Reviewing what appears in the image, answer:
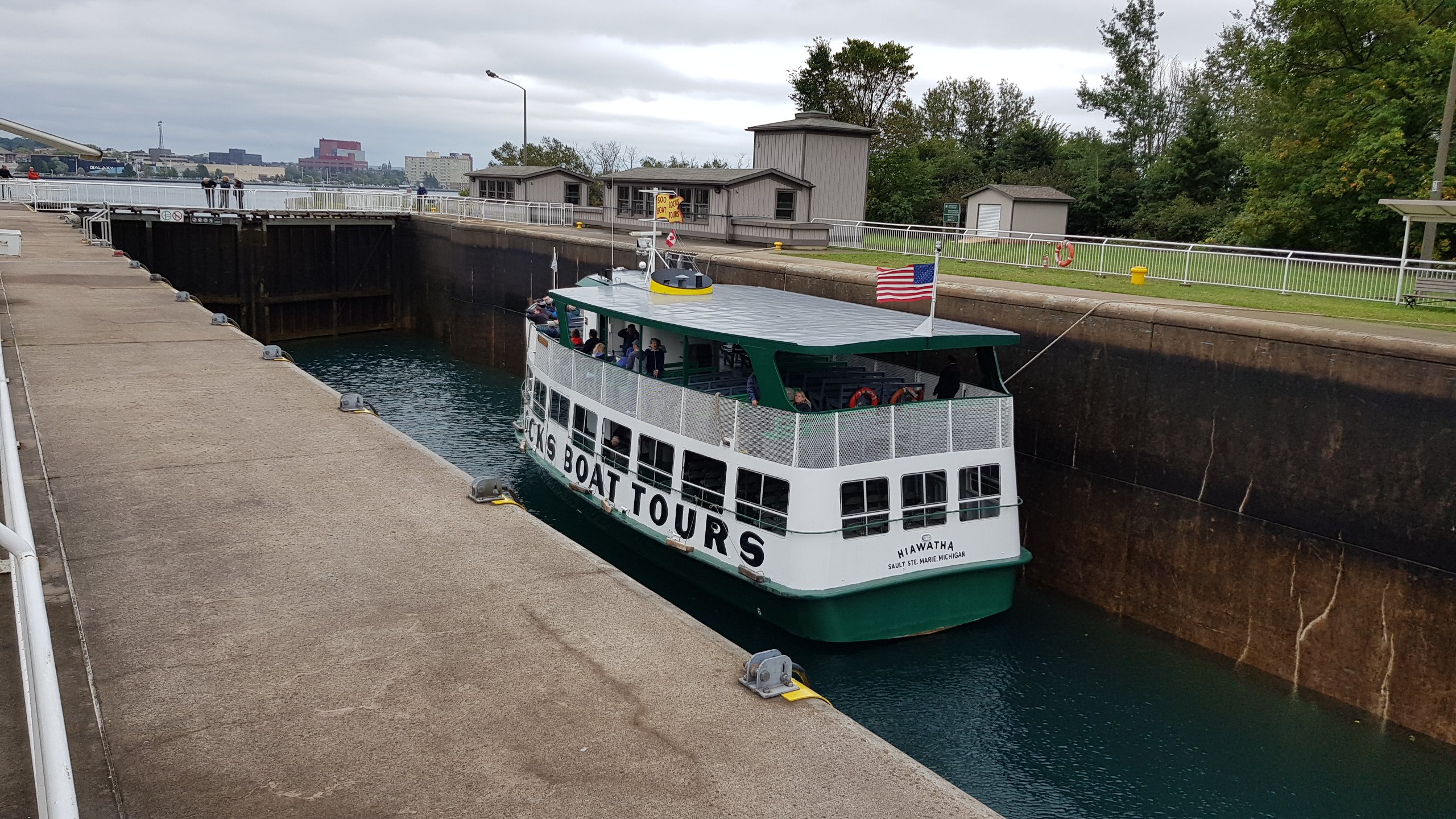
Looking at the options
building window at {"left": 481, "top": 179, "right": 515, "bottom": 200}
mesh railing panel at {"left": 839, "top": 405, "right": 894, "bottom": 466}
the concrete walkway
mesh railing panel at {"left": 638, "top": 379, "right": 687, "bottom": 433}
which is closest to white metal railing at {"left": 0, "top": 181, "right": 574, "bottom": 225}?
building window at {"left": 481, "top": 179, "right": 515, "bottom": 200}

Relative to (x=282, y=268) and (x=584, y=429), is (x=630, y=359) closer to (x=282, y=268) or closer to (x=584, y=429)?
(x=584, y=429)

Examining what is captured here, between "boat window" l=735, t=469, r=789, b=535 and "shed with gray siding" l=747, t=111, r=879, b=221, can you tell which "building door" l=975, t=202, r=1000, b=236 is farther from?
"boat window" l=735, t=469, r=789, b=535

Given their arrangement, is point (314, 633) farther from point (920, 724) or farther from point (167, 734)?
point (920, 724)

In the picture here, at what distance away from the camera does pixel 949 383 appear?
1756cm

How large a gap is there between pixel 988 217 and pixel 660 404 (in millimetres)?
27802

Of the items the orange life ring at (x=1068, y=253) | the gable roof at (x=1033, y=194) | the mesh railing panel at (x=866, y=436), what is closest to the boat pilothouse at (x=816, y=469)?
the mesh railing panel at (x=866, y=436)

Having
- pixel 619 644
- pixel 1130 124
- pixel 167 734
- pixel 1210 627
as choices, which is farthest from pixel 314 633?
pixel 1130 124

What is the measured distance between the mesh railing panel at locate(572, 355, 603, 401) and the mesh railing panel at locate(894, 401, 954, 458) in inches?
242

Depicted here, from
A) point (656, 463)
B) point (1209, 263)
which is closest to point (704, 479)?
point (656, 463)

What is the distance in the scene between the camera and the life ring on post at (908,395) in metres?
16.7

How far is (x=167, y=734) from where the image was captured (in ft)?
Answer: 22.0

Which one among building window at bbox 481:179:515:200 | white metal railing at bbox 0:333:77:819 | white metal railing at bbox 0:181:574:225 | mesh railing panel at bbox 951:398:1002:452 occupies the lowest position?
mesh railing panel at bbox 951:398:1002:452

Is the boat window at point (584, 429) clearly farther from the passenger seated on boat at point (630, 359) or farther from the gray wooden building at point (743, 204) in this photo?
the gray wooden building at point (743, 204)

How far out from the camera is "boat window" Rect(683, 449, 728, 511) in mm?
16484
